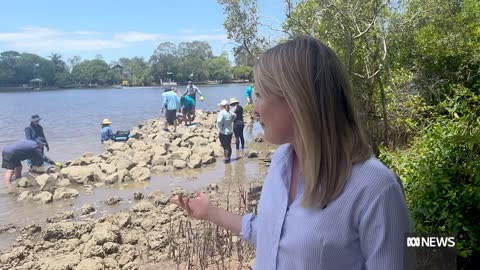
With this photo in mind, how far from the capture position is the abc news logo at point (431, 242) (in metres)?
1.54

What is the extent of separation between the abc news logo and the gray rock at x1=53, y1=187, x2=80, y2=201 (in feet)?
28.9

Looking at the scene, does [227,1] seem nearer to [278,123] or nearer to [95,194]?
[95,194]

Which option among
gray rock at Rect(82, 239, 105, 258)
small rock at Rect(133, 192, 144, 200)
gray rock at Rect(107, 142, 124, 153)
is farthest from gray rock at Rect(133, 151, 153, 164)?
gray rock at Rect(82, 239, 105, 258)

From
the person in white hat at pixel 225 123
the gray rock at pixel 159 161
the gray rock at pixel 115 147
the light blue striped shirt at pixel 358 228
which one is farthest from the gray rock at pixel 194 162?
the light blue striped shirt at pixel 358 228

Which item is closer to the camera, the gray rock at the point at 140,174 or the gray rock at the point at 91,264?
the gray rock at the point at 91,264

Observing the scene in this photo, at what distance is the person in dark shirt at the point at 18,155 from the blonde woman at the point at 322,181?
1157 centimetres

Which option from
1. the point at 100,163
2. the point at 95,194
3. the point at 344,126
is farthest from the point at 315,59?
the point at 100,163

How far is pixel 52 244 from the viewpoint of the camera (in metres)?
6.67

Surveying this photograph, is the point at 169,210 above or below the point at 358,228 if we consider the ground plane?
below

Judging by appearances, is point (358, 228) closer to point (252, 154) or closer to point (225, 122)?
point (225, 122)

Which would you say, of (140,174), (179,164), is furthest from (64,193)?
(179,164)

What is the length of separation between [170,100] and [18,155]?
7.01 metres

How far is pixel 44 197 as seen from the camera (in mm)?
9562

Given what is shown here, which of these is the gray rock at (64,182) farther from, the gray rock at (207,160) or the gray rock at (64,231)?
the gray rock at (64,231)
